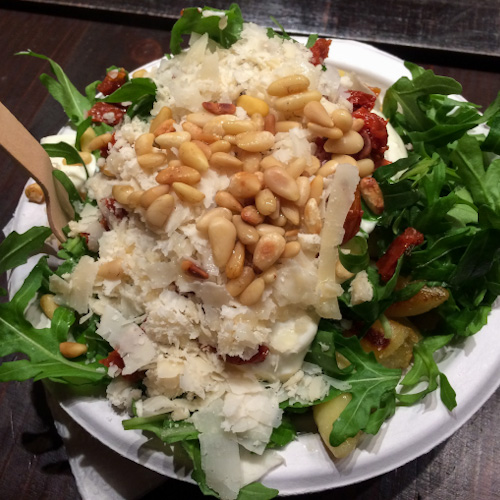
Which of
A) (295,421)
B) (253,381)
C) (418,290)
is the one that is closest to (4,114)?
(253,381)

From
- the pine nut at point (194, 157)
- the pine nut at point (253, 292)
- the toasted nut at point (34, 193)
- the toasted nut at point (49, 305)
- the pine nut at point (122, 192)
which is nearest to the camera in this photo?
the pine nut at point (253, 292)

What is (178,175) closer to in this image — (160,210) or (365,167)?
(160,210)

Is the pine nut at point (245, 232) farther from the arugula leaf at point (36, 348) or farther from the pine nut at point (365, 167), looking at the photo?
the arugula leaf at point (36, 348)

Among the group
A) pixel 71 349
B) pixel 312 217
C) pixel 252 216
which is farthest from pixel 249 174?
pixel 71 349

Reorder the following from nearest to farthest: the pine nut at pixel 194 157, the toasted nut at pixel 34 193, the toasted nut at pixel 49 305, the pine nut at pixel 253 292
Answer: the pine nut at pixel 253 292
the pine nut at pixel 194 157
the toasted nut at pixel 49 305
the toasted nut at pixel 34 193

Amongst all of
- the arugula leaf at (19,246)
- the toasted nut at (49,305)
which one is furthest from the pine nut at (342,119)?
the toasted nut at (49,305)

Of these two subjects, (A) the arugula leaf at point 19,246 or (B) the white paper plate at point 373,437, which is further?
(A) the arugula leaf at point 19,246

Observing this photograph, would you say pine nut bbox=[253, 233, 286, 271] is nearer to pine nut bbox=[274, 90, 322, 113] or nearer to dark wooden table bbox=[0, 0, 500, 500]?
pine nut bbox=[274, 90, 322, 113]
